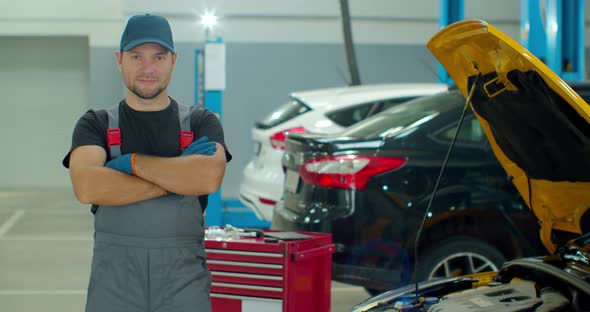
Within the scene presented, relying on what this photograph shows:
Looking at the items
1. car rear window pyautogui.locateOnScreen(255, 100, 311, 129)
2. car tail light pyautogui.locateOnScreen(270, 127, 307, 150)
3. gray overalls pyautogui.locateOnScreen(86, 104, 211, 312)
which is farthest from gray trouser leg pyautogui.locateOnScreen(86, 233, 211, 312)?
car rear window pyautogui.locateOnScreen(255, 100, 311, 129)

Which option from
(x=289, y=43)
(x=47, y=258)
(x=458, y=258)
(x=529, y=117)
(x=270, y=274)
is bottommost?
(x=47, y=258)

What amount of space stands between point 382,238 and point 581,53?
3.89 metres

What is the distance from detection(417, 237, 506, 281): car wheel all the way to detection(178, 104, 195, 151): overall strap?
8.17 feet

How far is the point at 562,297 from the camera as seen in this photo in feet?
9.96

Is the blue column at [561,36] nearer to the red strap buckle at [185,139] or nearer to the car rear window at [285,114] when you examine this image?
the car rear window at [285,114]

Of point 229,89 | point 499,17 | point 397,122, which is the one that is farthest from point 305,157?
point 499,17

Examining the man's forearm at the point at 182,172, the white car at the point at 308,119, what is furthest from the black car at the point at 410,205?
the white car at the point at 308,119

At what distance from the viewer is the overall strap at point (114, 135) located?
3070 mm

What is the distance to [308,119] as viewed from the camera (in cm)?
808

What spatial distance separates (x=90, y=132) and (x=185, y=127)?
337 millimetres

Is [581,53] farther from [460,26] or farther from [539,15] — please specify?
[460,26]

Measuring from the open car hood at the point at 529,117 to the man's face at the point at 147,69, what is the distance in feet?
A: 3.29

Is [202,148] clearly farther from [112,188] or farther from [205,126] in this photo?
[112,188]

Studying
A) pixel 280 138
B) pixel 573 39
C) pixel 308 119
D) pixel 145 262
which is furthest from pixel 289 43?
pixel 145 262
